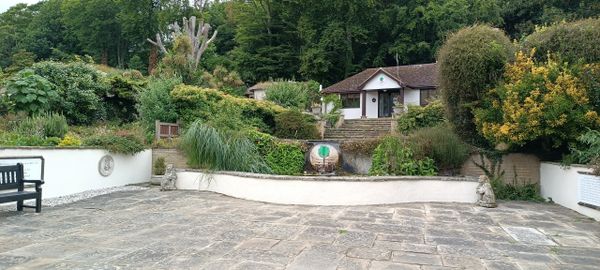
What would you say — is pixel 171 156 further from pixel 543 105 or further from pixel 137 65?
pixel 137 65

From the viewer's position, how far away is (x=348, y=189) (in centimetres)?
841

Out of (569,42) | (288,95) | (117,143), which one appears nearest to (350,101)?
(288,95)

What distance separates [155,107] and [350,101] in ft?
53.7

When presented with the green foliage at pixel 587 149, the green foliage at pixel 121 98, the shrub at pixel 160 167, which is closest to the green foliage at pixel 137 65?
the green foliage at pixel 121 98

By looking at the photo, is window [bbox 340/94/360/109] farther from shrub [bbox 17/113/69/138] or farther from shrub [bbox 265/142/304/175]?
shrub [bbox 17/113/69/138]

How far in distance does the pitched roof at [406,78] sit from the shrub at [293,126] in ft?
36.3

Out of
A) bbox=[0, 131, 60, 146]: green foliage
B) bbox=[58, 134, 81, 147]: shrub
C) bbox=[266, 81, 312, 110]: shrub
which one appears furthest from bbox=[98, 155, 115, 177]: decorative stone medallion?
bbox=[266, 81, 312, 110]: shrub

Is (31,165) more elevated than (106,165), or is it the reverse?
(31,165)

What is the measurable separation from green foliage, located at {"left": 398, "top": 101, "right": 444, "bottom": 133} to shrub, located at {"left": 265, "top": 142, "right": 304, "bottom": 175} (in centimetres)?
575

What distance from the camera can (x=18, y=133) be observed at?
382 inches

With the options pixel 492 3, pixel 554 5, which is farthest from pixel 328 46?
pixel 554 5

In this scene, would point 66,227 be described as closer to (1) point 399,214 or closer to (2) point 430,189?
(1) point 399,214

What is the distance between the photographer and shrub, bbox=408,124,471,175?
10.1m

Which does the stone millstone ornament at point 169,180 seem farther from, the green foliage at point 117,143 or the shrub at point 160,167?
the shrub at point 160,167
